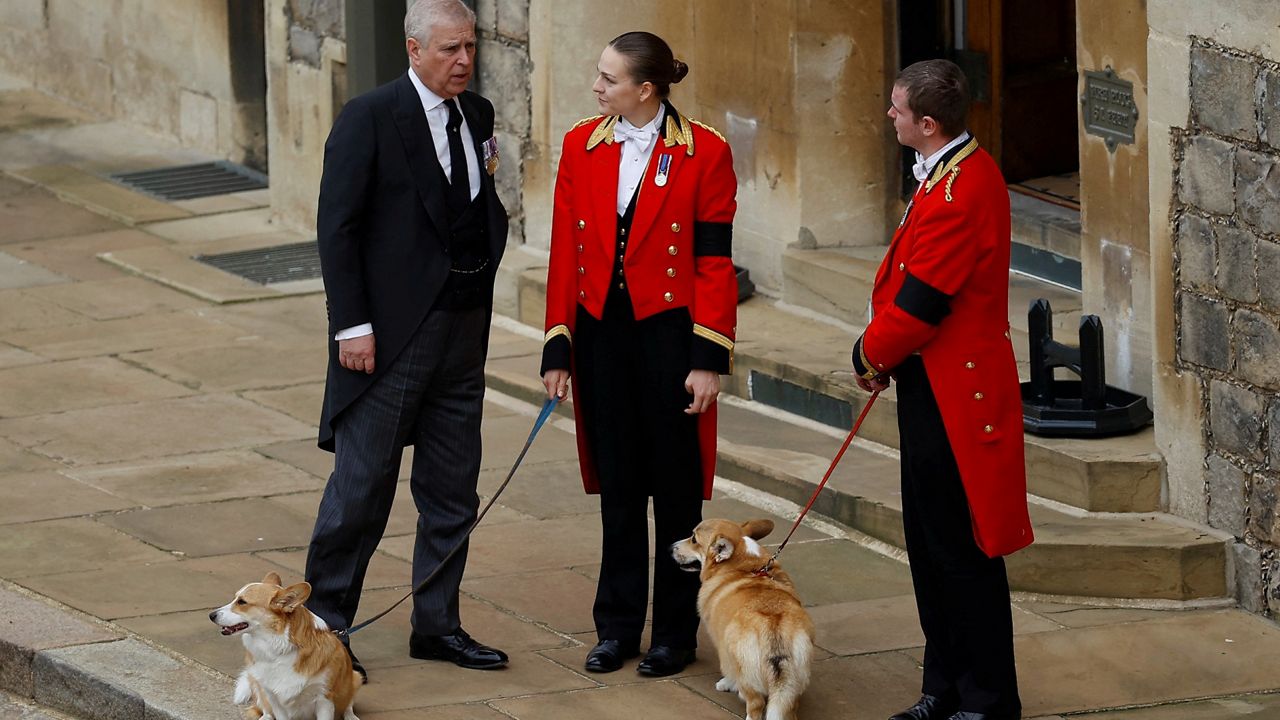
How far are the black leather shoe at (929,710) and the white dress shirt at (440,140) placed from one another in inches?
72.7

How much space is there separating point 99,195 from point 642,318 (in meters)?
7.81

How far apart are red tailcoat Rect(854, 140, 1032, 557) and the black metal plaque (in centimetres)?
246

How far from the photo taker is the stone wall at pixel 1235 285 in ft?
22.4

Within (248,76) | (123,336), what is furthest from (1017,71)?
(248,76)

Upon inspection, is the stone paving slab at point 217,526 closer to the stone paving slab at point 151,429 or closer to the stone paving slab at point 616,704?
the stone paving slab at point 151,429

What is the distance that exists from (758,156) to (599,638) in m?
4.05

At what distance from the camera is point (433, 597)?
654 centimetres

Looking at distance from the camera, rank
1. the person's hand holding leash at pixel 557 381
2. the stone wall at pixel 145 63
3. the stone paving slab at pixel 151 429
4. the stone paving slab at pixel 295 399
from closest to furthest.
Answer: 1. the person's hand holding leash at pixel 557 381
2. the stone paving slab at pixel 151 429
3. the stone paving slab at pixel 295 399
4. the stone wall at pixel 145 63

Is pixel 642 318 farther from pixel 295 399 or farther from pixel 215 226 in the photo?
pixel 215 226

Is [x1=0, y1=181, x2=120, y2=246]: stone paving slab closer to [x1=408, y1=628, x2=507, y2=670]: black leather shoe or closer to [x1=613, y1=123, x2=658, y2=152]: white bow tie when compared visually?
[x1=408, y1=628, x2=507, y2=670]: black leather shoe

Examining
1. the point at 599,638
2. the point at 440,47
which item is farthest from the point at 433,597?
the point at 440,47

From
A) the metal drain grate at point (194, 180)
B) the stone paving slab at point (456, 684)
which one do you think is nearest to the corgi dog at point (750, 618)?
the stone paving slab at point (456, 684)

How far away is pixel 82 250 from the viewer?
12.2m

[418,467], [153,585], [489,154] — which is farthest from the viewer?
[153,585]
